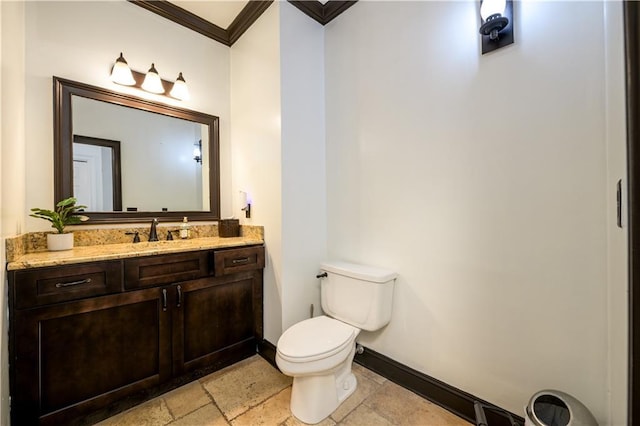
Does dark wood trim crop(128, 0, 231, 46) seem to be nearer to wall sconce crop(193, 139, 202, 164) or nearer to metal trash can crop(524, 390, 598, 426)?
wall sconce crop(193, 139, 202, 164)

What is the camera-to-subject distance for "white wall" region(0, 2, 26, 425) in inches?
44.7

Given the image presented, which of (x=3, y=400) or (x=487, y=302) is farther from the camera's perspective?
(x=487, y=302)

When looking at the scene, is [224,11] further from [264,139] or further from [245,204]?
[245,204]

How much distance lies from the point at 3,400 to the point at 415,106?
2414mm

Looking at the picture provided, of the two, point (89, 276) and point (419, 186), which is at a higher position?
point (419, 186)

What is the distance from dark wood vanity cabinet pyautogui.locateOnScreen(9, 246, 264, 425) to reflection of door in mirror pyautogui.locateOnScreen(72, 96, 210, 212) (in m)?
0.68

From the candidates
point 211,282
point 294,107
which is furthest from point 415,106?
point 211,282

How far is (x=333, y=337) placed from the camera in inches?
56.8

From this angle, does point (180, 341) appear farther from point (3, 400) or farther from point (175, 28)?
point (175, 28)

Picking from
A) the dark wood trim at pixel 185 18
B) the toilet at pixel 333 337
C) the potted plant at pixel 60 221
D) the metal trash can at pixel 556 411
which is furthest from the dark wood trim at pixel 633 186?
the dark wood trim at pixel 185 18

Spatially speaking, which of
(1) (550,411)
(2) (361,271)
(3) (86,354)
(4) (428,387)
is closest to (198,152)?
(3) (86,354)

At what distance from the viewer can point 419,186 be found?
5.10ft

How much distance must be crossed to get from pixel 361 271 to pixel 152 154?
69.8 inches

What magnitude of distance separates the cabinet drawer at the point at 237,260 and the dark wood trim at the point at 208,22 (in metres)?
1.74
